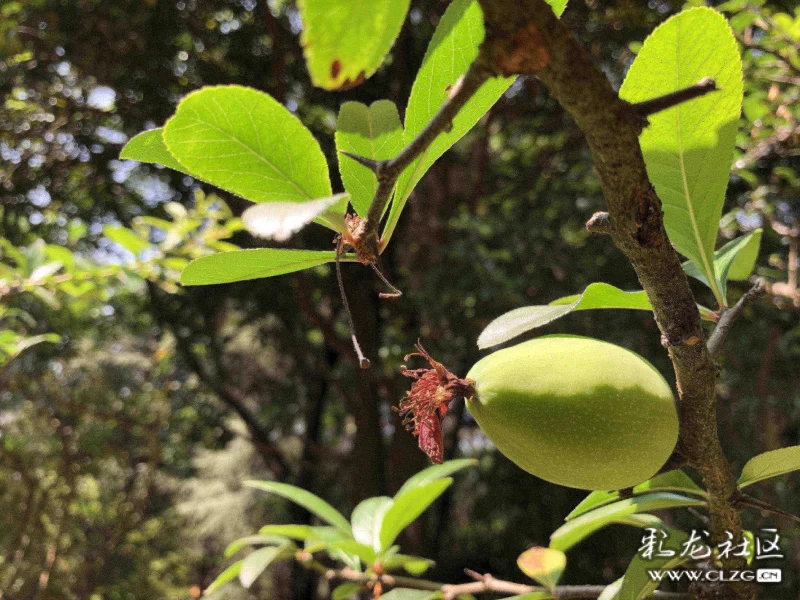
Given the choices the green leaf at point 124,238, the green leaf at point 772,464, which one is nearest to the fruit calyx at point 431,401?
the green leaf at point 772,464

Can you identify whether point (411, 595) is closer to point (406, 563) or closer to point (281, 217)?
point (406, 563)

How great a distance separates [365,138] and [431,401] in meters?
0.15

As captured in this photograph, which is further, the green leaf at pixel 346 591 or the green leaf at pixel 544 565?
the green leaf at pixel 346 591

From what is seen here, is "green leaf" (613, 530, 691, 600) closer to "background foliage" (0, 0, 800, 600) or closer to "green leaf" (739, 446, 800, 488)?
"green leaf" (739, 446, 800, 488)

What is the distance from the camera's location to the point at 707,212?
0.93ft

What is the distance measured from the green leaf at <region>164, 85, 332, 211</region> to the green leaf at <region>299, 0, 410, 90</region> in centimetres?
8

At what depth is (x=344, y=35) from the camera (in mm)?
134

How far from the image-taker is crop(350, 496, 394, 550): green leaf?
47 cm

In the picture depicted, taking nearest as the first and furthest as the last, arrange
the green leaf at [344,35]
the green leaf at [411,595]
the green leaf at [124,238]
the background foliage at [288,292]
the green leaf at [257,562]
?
1. the green leaf at [344,35]
2. the green leaf at [411,595]
3. the green leaf at [257,562]
4. the green leaf at [124,238]
5. the background foliage at [288,292]

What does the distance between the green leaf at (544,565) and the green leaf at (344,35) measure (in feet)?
0.94

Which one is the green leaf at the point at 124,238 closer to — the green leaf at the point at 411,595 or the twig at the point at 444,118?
the green leaf at the point at 411,595

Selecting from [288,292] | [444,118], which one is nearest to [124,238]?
[444,118]

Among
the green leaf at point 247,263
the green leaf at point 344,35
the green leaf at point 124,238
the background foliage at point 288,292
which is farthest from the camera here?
the background foliage at point 288,292

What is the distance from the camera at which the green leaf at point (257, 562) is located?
0.47 metres
